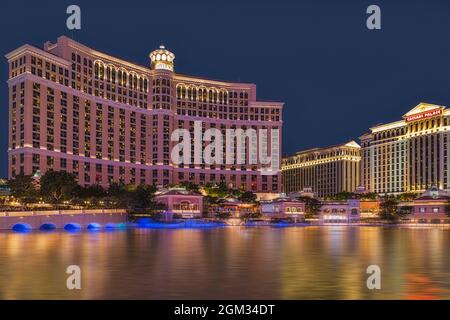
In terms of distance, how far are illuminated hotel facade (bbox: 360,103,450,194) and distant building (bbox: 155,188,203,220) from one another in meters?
75.4

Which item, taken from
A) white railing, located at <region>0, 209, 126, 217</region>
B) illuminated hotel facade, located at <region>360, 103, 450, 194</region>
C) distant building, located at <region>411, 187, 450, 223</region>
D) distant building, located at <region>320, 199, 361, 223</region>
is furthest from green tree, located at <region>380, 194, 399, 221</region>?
white railing, located at <region>0, 209, 126, 217</region>

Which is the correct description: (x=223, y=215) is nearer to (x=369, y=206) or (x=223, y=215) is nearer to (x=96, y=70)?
(x=369, y=206)

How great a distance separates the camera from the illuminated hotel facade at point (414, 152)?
539ft

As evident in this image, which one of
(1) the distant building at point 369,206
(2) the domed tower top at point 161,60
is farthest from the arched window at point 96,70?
(1) the distant building at point 369,206

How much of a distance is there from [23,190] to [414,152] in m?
122

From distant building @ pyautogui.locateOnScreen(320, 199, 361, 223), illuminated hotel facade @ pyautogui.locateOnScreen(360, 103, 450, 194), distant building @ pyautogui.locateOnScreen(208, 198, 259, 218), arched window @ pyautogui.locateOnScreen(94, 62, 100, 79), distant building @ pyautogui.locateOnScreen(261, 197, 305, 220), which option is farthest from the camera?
arched window @ pyautogui.locateOnScreen(94, 62, 100, 79)

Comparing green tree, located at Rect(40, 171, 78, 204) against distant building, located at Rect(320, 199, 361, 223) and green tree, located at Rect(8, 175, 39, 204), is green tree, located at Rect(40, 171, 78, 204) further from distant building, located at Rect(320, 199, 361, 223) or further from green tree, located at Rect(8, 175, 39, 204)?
distant building, located at Rect(320, 199, 361, 223)

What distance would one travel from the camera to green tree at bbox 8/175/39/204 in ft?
385

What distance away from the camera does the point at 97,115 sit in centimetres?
16925

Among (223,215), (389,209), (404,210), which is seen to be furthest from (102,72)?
(404,210)

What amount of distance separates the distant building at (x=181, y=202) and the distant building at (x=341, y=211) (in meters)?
37.0
